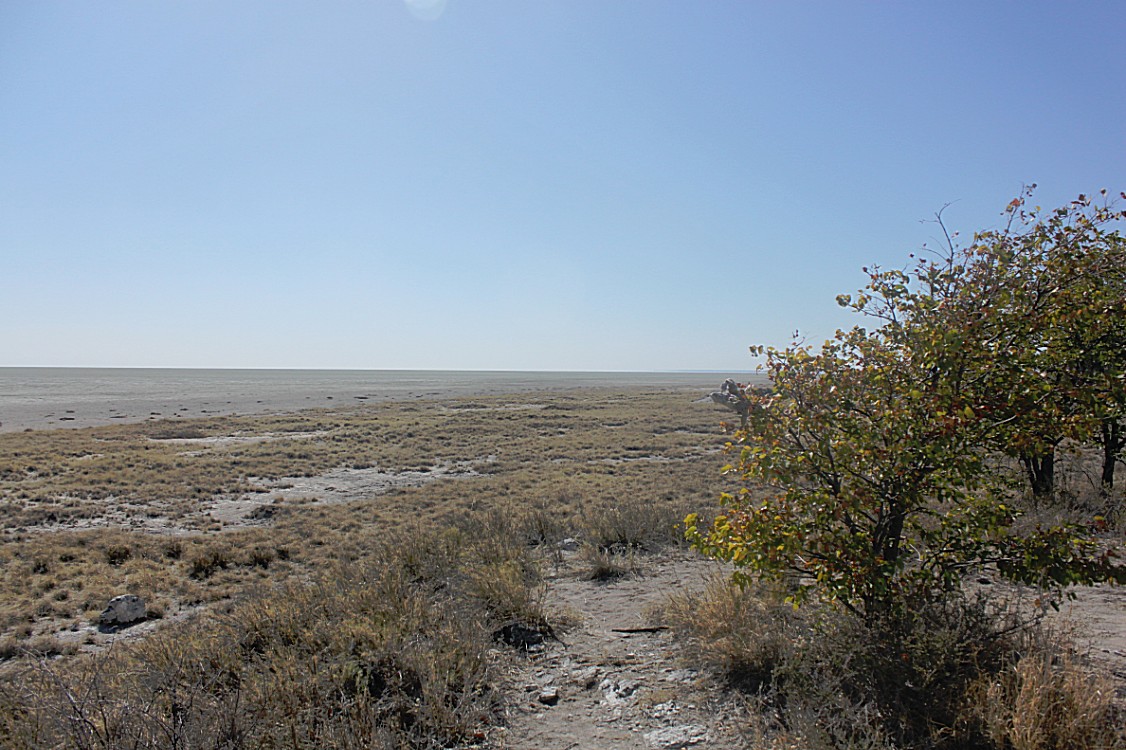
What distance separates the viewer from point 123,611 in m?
8.53

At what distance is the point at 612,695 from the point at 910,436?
2.70m

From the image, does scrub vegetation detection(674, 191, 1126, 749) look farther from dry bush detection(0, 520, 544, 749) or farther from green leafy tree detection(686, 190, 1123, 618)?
dry bush detection(0, 520, 544, 749)

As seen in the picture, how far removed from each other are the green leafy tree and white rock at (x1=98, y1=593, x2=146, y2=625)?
875 cm

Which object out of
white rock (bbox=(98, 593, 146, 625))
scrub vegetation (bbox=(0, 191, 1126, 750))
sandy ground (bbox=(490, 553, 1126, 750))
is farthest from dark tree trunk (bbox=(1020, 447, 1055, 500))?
white rock (bbox=(98, 593, 146, 625))

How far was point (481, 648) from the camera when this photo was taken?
457cm

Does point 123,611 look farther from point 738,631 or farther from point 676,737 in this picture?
point 738,631

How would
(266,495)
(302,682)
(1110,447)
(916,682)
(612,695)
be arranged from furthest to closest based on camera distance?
(266,495) → (1110,447) → (612,695) → (302,682) → (916,682)

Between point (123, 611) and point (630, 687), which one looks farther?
point (123, 611)

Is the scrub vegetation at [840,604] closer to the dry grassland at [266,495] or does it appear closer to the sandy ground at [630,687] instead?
the sandy ground at [630,687]

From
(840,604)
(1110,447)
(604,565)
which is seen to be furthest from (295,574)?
(1110,447)

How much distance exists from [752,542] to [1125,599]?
178 inches

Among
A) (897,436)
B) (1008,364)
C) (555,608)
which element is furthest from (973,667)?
(555,608)

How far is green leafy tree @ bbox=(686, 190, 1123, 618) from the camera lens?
3.44 meters

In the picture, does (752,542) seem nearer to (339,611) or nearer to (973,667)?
(973,667)
